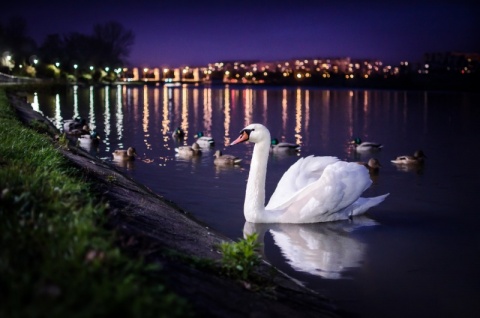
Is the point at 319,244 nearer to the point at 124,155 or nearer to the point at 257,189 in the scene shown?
the point at 257,189

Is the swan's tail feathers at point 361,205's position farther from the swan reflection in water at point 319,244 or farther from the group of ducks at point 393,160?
the group of ducks at point 393,160

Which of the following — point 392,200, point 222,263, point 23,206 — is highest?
point 23,206

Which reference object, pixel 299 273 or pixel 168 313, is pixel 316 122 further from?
pixel 168 313

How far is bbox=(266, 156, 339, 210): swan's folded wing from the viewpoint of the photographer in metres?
12.6

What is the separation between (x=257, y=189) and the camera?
12.3 meters

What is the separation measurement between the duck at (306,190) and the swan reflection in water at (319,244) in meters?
0.16

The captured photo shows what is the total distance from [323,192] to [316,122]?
106 feet

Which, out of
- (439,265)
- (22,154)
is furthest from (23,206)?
(439,265)

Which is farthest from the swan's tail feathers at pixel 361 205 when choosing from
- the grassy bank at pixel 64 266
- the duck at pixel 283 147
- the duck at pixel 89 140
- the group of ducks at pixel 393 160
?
the duck at pixel 89 140

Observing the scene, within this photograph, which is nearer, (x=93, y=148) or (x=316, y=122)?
(x=93, y=148)

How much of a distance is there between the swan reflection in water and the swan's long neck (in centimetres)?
23

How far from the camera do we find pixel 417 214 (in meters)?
14.2

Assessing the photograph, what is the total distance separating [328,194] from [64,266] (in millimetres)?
8182

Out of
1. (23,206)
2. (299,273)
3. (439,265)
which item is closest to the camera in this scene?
(23,206)
